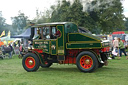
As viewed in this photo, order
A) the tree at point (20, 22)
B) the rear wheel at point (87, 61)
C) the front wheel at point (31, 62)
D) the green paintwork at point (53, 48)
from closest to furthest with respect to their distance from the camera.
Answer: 1. the rear wheel at point (87, 61)
2. the green paintwork at point (53, 48)
3. the front wheel at point (31, 62)
4. the tree at point (20, 22)

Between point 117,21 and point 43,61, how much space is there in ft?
56.9

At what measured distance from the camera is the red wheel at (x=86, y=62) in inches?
347

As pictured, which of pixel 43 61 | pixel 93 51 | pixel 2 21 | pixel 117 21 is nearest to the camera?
pixel 93 51

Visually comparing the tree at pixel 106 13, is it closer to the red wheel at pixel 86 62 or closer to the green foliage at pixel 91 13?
the green foliage at pixel 91 13

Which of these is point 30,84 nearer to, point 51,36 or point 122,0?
point 51,36

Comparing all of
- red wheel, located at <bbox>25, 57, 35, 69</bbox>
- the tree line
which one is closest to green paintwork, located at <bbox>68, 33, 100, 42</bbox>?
red wheel, located at <bbox>25, 57, 35, 69</bbox>

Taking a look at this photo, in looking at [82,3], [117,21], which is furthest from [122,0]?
[117,21]

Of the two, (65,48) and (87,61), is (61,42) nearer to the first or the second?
(65,48)

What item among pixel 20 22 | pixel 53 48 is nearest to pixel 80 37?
pixel 53 48

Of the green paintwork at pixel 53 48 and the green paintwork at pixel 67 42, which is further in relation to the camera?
the green paintwork at pixel 53 48

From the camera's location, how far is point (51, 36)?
9359 millimetres

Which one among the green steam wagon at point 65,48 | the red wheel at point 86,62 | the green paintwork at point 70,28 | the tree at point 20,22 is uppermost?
the tree at point 20,22

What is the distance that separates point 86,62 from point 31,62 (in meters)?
2.47

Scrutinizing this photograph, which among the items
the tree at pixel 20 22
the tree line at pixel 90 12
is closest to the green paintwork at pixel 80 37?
the tree line at pixel 90 12
